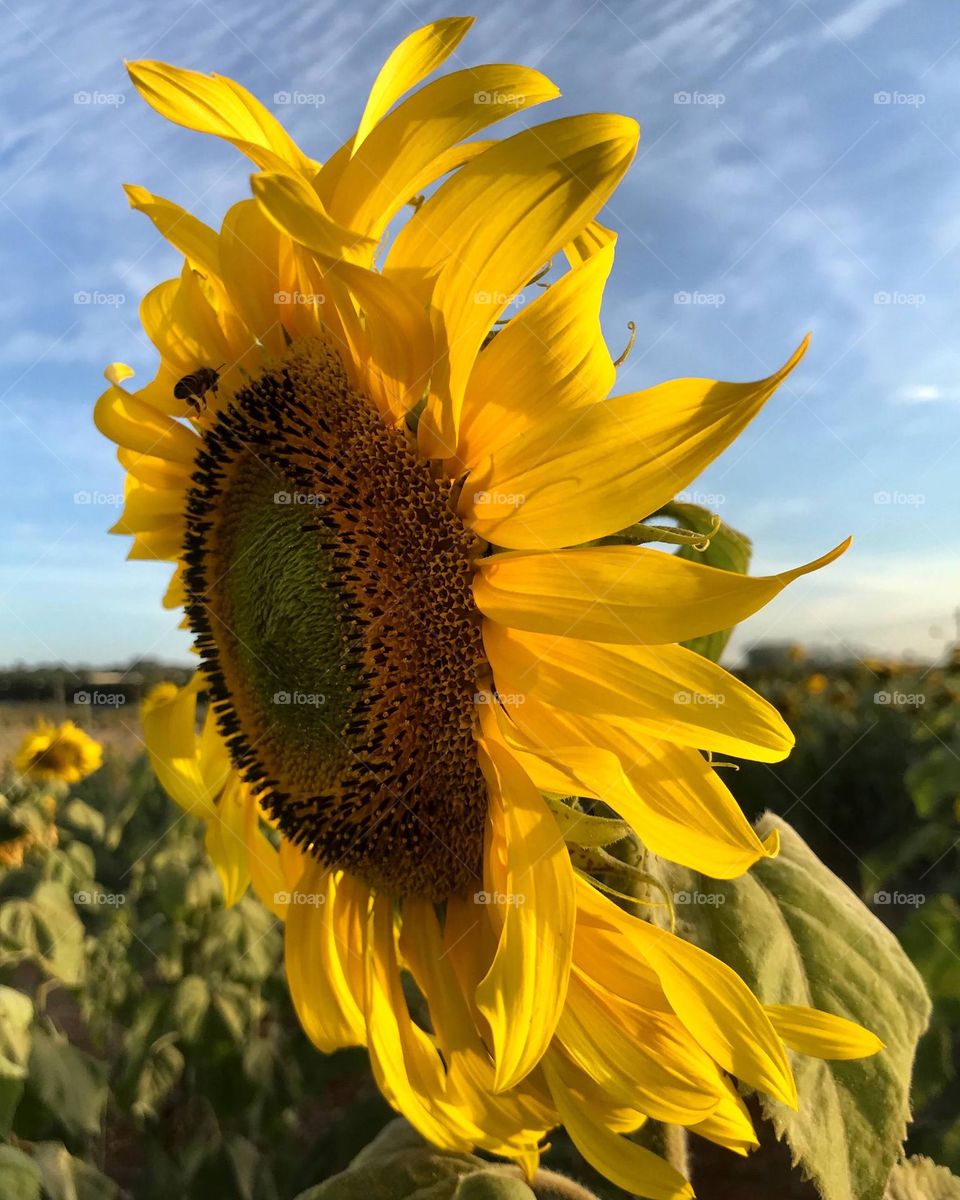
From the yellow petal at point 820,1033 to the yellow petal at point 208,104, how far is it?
105 centimetres

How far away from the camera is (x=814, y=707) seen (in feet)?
24.1

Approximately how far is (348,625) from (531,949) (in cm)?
42

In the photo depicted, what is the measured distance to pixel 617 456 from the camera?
88 centimetres

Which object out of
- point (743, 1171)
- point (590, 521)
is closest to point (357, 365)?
point (590, 521)

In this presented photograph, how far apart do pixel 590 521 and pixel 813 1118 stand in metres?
0.69

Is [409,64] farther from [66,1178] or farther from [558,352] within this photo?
[66,1178]

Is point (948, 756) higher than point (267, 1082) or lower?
higher

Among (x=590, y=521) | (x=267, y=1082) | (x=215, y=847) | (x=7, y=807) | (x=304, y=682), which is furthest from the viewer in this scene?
(x=7, y=807)

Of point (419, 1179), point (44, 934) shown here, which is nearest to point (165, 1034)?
point (44, 934)

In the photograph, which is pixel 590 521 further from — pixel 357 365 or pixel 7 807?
pixel 7 807

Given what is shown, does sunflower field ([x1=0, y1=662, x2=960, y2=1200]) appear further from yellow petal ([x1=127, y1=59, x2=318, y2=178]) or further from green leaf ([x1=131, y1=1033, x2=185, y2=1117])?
yellow petal ([x1=127, y1=59, x2=318, y2=178])

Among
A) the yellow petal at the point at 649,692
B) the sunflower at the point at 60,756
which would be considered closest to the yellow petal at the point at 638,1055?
the yellow petal at the point at 649,692

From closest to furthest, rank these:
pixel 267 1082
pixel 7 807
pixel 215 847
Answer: pixel 215 847 → pixel 267 1082 → pixel 7 807

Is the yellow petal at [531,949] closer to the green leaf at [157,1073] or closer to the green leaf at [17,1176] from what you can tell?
the green leaf at [17,1176]
